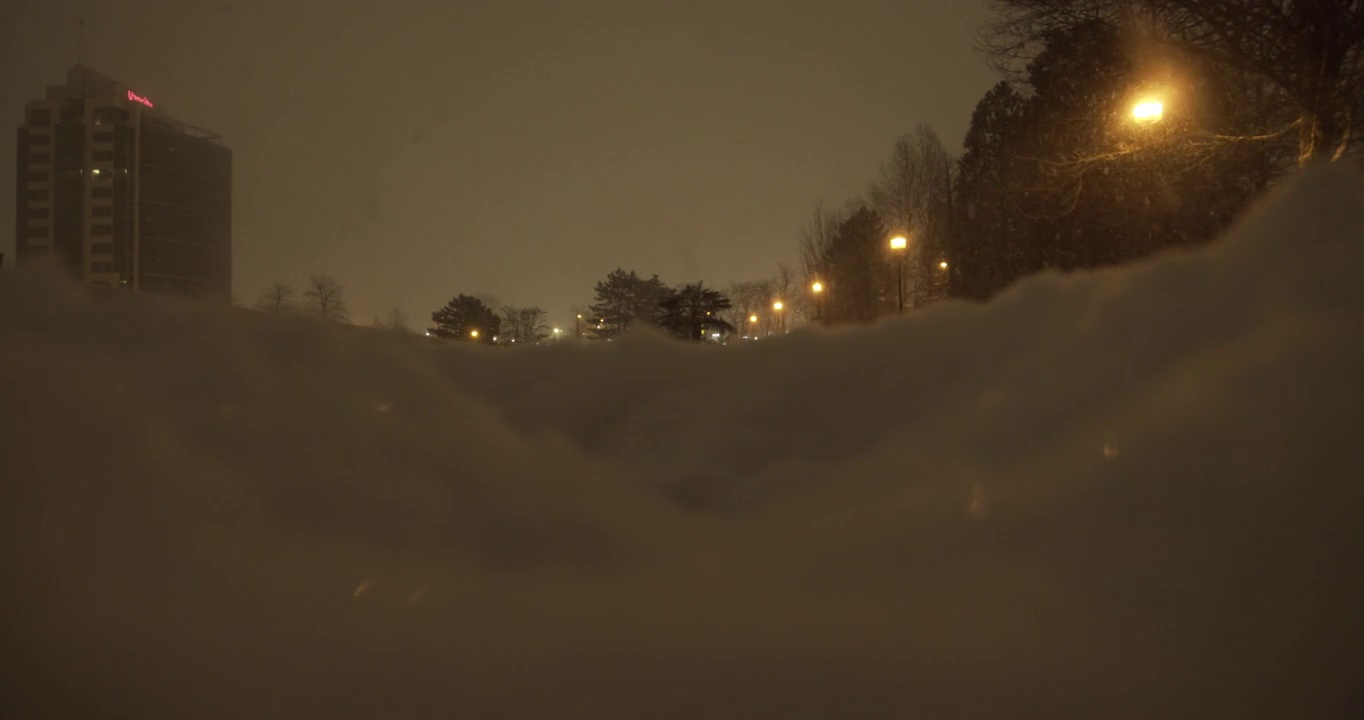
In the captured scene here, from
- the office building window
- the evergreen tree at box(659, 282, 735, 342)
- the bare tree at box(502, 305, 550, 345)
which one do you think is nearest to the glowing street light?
the evergreen tree at box(659, 282, 735, 342)

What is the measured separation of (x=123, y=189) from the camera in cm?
256

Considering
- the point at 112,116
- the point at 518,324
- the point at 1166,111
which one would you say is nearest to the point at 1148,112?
the point at 1166,111

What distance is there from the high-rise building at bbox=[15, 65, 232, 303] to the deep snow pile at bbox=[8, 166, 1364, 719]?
25.0 inches

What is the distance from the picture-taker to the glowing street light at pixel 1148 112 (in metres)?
8.73

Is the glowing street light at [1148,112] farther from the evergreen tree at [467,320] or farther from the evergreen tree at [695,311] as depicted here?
the evergreen tree at [467,320]

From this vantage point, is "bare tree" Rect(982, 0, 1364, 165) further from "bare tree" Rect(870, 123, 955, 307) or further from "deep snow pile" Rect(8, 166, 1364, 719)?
"bare tree" Rect(870, 123, 955, 307)

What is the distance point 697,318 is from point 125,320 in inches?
142

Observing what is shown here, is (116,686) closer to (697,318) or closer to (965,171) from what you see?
(697,318)

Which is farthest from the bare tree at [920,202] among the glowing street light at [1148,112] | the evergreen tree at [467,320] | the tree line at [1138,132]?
the evergreen tree at [467,320]

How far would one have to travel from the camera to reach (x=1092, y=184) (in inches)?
439

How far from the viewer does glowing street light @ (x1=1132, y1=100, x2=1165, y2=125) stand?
28.6ft

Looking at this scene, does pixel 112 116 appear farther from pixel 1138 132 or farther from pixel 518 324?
pixel 1138 132

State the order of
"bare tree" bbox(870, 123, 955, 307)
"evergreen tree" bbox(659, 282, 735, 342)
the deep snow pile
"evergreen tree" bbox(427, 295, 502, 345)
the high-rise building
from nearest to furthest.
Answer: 1. the deep snow pile
2. the high-rise building
3. "evergreen tree" bbox(427, 295, 502, 345)
4. "evergreen tree" bbox(659, 282, 735, 342)
5. "bare tree" bbox(870, 123, 955, 307)

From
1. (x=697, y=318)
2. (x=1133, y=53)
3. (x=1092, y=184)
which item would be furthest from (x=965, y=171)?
(x=697, y=318)
